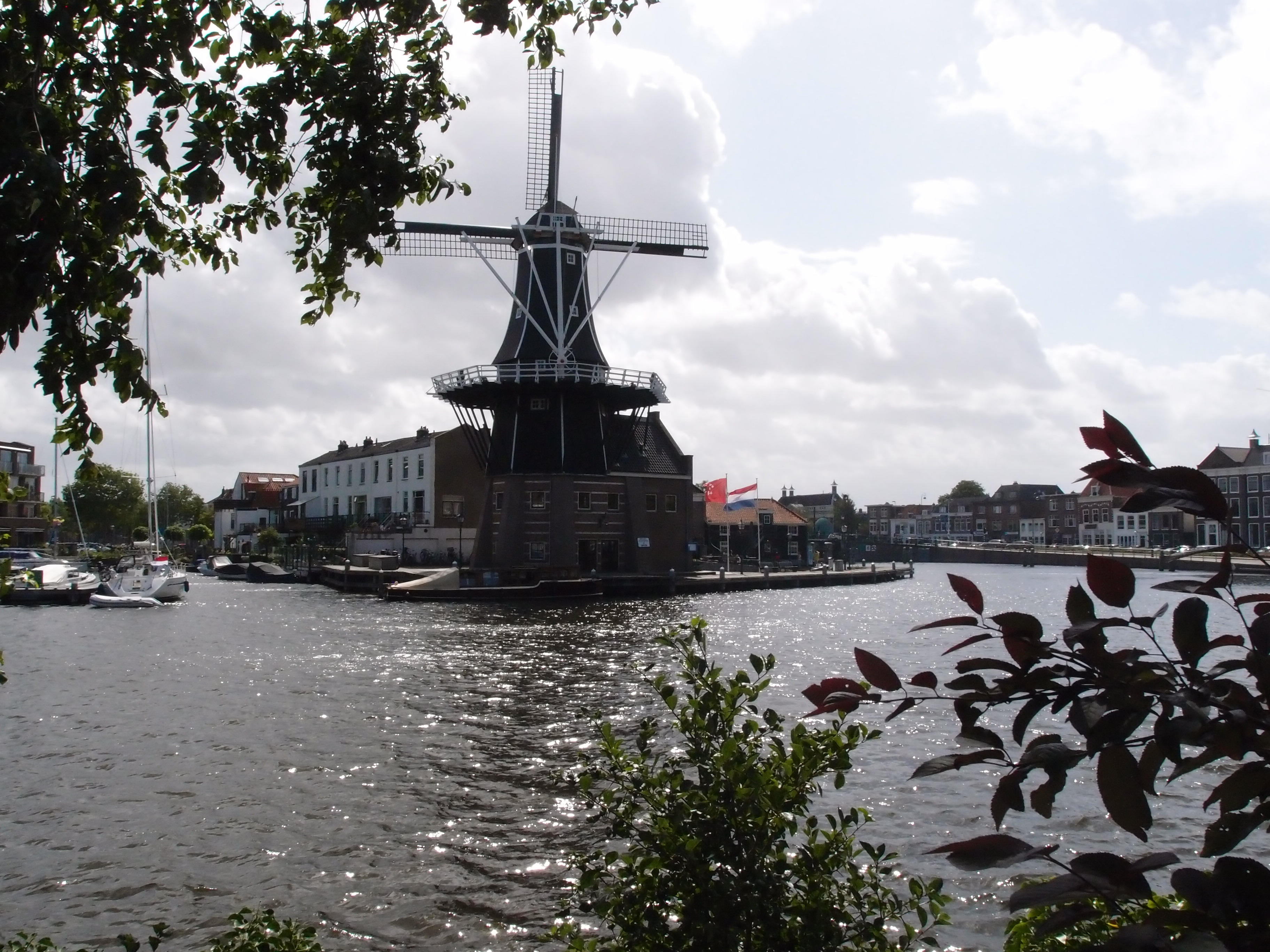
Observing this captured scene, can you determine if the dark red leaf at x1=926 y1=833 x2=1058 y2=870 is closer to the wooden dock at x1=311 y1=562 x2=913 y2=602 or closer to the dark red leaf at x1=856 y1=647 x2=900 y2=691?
the dark red leaf at x1=856 y1=647 x2=900 y2=691

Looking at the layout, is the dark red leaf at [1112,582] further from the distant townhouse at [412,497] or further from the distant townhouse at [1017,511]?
the distant townhouse at [1017,511]

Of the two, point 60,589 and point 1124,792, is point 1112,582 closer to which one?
point 1124,792

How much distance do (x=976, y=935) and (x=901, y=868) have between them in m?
1.03

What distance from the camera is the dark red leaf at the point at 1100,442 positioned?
83.7 inches

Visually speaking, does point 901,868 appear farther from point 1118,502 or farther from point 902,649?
point 902,649

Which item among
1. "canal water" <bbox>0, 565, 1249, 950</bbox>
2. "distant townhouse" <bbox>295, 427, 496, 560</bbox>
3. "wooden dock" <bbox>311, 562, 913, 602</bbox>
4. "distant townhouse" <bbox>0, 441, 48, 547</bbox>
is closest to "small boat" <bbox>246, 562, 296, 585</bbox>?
"wooden dock" <bbox>311, 562, 913, 602</bbox>

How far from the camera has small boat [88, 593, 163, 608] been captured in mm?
40906

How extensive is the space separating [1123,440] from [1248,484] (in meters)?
98.2

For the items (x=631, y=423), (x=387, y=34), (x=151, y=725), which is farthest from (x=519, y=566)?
(x=387, y=34)

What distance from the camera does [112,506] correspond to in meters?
105

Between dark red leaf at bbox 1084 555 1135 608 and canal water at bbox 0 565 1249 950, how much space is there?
4.16 m

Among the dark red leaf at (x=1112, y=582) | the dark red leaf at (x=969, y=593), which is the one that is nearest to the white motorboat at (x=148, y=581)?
the dark red leaf at (x=969, y=593)

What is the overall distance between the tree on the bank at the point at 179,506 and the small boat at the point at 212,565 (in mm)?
41461

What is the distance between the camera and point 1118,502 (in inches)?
98.0
